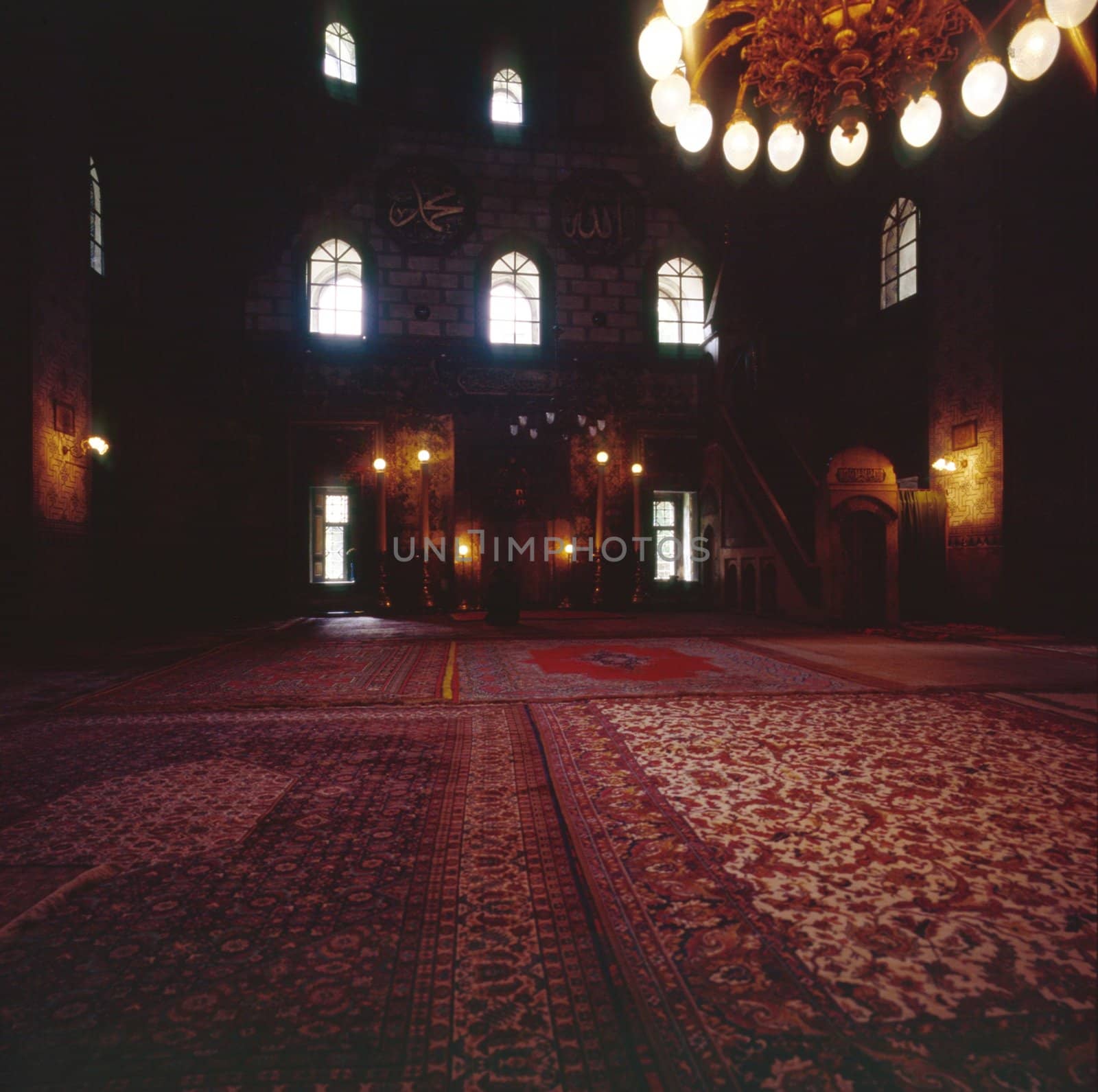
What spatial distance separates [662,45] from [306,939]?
15.7 feet

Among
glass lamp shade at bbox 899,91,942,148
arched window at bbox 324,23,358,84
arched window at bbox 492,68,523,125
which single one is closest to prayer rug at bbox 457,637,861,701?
glass lamp shade at bbox 899,91,942,148

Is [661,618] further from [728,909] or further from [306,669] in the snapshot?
[728,909]

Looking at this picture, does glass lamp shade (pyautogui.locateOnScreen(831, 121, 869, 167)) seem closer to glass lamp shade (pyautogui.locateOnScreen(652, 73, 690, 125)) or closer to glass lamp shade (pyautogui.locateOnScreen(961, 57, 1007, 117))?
glass lamp shade (pyautogui.locateOnScreen(961, 57, 1007, 117))

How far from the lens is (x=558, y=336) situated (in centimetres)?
1255

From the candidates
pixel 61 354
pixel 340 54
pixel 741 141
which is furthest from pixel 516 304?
pixel 741 141

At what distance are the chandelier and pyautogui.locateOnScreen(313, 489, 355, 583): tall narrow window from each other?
911cm

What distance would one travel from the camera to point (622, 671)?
5215 mm

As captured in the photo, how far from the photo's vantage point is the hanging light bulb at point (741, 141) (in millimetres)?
4621

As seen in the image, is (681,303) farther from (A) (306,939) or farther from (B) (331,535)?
(A) (306,939)

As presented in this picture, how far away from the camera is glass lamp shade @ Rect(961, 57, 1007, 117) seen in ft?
13.2

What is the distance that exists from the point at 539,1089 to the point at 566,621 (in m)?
8.47

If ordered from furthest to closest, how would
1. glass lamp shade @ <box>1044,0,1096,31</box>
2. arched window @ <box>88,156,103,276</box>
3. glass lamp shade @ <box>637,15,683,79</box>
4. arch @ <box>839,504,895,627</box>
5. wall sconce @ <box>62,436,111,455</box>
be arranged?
arched window @ <box>88,156,103,276</box> < wall sconce @ <box>62,436,111,455</box> < arch @ <box>839,504,895,627</box> < glass lamp shade @ <box>637,15,683,79</box> < glass lamp shade @ <box>1044,0,1096,31</box>

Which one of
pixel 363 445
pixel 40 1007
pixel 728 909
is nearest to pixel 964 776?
pixel 728 909

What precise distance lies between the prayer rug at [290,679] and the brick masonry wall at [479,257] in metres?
7.44
